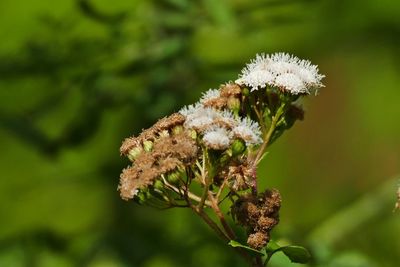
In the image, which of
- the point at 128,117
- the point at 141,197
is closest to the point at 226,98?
the point at 141,197

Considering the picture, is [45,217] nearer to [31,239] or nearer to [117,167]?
[117,167]

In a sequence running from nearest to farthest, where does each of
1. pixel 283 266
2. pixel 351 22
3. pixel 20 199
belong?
1. pixel 283 266
2. pixel 20 199
3. pixel 351 22

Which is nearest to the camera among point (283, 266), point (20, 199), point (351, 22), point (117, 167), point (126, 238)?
point (283, 266)

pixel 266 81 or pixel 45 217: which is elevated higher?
pixel 45 217

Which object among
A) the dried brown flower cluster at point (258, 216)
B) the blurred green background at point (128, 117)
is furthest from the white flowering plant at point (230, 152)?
the blurred green background at point (128, 117)

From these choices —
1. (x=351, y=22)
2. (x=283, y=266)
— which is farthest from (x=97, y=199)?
(x=283, y=266)

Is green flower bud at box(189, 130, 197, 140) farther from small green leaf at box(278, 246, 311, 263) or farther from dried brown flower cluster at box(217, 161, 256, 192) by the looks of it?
small green leaf at box(278, 246, 311, 263)

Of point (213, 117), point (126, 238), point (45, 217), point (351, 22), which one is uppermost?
point (351, 22)
